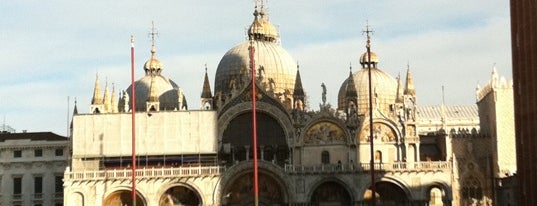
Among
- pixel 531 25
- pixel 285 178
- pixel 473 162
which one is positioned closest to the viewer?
pixel 531 25

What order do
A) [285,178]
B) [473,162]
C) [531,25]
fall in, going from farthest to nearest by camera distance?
1. [473,162]
2. [285,178]
3. [531,25]

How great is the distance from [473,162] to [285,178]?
22245mm

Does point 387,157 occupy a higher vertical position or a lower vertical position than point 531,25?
lower

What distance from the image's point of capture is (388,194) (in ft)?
257

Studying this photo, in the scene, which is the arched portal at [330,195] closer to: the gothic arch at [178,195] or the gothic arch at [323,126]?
the gothic arch at [323,126]

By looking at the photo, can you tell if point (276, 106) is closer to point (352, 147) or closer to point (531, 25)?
point (352, 147)

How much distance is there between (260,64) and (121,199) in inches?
847

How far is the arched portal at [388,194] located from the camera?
7719cm

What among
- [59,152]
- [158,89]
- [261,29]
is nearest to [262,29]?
[261,29]

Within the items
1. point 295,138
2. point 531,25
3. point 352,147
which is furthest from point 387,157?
point 531,25

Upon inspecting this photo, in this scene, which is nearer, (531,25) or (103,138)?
(531,25)

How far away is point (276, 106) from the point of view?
259 ft

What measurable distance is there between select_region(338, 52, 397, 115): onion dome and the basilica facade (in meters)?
2.58

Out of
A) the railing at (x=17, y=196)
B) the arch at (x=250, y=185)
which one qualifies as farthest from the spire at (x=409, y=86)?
the railing at (x=17, y=196)
